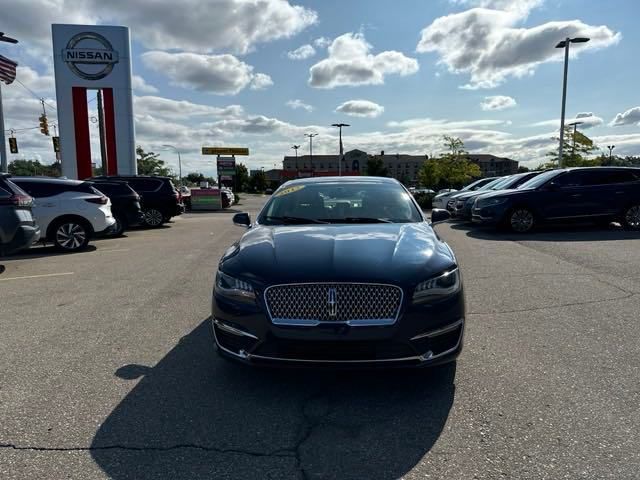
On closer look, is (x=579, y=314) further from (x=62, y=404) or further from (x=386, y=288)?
(x=62, y=404)

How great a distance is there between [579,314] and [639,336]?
752mm

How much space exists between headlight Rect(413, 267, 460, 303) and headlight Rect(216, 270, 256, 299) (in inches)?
43.4

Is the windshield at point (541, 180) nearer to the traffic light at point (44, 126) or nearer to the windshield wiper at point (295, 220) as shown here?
the windshield wiper at point (295, 220)

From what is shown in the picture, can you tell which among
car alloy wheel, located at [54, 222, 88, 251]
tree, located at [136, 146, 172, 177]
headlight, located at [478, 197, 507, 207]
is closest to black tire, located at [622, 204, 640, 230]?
headlight, located at [478, 197, 507, 207]

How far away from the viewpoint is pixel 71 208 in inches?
404

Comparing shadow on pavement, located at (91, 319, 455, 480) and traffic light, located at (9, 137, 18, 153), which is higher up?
traffic light, located at (9, 137, 18, 153)

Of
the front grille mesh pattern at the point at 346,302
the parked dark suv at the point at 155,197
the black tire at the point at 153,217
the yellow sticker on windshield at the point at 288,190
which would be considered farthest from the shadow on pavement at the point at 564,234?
the black tire at the point at 153,217

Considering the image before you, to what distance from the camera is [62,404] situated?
314 centimetres

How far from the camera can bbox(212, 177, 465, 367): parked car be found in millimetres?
2910

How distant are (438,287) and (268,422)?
1.42 meters

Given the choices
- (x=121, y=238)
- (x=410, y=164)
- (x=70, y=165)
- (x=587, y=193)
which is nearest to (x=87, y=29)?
(x=70, y=165)

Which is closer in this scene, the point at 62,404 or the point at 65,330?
the point at 62,404

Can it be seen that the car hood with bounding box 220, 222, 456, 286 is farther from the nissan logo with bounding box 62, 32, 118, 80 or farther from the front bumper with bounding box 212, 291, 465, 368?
the nissan logo with bounding box 62, 32, 118, 80

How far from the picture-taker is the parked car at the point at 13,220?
291 inches
